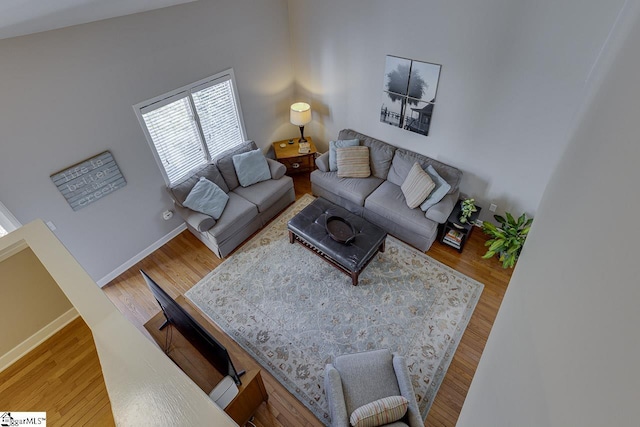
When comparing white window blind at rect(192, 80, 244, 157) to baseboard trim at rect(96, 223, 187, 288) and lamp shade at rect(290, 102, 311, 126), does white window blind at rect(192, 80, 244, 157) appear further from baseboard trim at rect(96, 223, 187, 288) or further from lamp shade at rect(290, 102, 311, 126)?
baseboard trim at rect(96, 223, 187, 288)

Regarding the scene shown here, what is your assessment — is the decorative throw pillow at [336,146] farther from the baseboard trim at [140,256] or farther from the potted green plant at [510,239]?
the baseboard trim at [140,256]

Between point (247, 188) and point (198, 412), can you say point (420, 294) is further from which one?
point (198, 412)

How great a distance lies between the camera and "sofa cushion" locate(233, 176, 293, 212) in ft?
14.3

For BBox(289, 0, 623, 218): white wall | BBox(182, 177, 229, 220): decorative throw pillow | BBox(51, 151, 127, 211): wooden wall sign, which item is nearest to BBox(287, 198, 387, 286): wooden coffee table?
BBox(182, 177, 229, 220): decorative throw pillow

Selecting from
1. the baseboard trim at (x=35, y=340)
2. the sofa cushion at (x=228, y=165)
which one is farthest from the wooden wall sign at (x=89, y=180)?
the baseboard trim at (x=35, y=340)

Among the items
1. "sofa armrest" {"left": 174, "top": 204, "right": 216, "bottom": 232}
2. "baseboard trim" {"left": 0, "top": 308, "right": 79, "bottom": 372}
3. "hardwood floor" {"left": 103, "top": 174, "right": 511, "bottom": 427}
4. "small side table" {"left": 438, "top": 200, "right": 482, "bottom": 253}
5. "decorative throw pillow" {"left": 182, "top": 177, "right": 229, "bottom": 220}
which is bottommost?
"hardwood floor" {"left": 103, "top": 174, "right": 511, "bottom": 427}

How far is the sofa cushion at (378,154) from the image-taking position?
447 cm

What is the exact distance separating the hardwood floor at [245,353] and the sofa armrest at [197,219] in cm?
48

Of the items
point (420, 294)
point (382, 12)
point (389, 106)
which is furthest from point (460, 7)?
point (420, 294)

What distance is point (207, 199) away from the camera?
4039mm

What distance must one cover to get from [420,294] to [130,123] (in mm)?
3529

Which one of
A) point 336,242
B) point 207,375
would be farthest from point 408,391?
point 336,242

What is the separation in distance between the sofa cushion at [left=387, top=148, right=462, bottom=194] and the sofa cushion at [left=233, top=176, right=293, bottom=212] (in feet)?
4.65

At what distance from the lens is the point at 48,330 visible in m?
1.76
